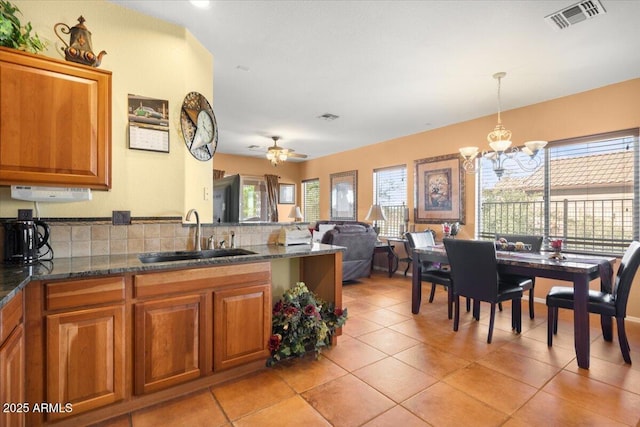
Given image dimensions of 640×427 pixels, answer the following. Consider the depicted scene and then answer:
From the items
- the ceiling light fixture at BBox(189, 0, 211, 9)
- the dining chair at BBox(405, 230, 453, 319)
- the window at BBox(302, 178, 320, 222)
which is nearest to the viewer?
the ceiling light fixture at BBox(189, 0, 211, 9)

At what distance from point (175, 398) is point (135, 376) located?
0.31 m

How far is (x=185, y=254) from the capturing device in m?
2.38

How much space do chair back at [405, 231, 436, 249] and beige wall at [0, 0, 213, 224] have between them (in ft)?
8.41

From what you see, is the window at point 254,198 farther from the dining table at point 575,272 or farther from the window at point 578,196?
the dining table at point 575,272

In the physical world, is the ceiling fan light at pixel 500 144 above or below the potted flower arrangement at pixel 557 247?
above

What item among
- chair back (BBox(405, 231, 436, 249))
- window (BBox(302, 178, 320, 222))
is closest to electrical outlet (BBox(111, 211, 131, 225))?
chair back (BBox(405, 231, 436, 249))

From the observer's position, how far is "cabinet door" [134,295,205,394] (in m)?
1.78

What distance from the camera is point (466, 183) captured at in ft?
16.1

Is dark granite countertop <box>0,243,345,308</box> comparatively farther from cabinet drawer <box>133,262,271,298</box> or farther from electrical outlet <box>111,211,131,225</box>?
electrical outlet <box>111,211,131,225</box>

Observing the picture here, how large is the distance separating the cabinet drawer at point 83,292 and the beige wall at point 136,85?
743 millimetres

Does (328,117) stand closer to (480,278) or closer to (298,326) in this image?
(480,278)

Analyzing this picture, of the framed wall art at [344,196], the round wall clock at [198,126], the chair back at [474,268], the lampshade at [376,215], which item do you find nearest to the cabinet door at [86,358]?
the round wall clock at [198,126]

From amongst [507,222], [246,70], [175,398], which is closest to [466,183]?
[507,222]

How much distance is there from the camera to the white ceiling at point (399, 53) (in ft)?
7.52
